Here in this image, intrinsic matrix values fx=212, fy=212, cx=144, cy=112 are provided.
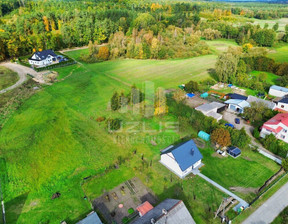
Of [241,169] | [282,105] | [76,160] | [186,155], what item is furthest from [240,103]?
[76,160]

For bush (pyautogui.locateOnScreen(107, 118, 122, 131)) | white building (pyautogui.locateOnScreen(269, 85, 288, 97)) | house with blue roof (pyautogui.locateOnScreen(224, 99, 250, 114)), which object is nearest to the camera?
bush (pyautogui.locateOnScreen(107, 118, 122, 131))

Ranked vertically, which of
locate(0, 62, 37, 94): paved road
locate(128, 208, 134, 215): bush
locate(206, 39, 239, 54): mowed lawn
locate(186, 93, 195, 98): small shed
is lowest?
locate(206, 39, 239, 54): mowed lawn

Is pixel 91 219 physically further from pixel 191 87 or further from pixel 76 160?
pixel 191 87

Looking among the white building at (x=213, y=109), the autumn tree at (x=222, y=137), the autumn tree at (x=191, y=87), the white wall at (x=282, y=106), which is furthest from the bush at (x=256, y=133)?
the autumn tree at (x=191, y=87)

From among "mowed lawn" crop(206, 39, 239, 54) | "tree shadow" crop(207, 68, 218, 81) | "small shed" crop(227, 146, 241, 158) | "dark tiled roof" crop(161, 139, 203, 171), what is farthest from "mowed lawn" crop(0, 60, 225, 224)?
"mowed lawn" crop(206, 39, 239, 54)

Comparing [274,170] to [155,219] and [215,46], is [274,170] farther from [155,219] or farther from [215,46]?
[215,46]

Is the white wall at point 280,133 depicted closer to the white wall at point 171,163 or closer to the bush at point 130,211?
the white wall at point 171,163

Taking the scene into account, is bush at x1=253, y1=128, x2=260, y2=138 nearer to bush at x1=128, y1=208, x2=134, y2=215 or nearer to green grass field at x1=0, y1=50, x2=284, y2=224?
green grass field at x1=0, y1=50, x2=284, y2=224
